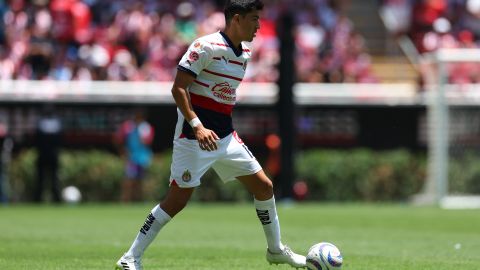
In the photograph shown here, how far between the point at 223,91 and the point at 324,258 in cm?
170

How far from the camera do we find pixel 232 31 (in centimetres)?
1009

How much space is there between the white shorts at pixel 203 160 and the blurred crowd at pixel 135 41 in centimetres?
1799

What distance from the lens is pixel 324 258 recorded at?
10.1 m

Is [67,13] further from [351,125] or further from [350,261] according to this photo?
[350,261]

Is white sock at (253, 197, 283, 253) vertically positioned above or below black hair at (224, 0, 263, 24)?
below

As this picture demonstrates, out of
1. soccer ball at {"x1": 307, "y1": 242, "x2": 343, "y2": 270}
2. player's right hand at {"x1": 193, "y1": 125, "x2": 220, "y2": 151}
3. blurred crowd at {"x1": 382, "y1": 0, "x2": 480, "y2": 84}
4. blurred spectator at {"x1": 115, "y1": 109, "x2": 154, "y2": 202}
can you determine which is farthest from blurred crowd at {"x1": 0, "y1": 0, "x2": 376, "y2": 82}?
player's right hand at {"x1": 193, "y1": 125, "x2": 220, "y2": 151}

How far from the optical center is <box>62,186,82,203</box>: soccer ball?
27.2m

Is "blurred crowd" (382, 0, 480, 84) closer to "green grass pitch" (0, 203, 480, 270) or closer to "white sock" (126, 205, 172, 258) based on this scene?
"green grass pitch" (0, 203, 480, 270)

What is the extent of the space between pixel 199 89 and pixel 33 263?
2.78 m

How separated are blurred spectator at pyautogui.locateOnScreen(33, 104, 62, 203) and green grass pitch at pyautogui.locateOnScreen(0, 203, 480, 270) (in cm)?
206

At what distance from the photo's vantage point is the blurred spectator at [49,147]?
2648 centimetres

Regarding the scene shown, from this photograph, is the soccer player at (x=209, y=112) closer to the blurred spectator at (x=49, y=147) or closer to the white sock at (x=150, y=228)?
the white sock at (x=150, y=228)

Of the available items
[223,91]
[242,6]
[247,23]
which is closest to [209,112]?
[223,91]

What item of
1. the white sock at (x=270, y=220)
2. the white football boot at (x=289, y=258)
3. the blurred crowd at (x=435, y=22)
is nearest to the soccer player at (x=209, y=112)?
the white sock at (x=270, y=220)
